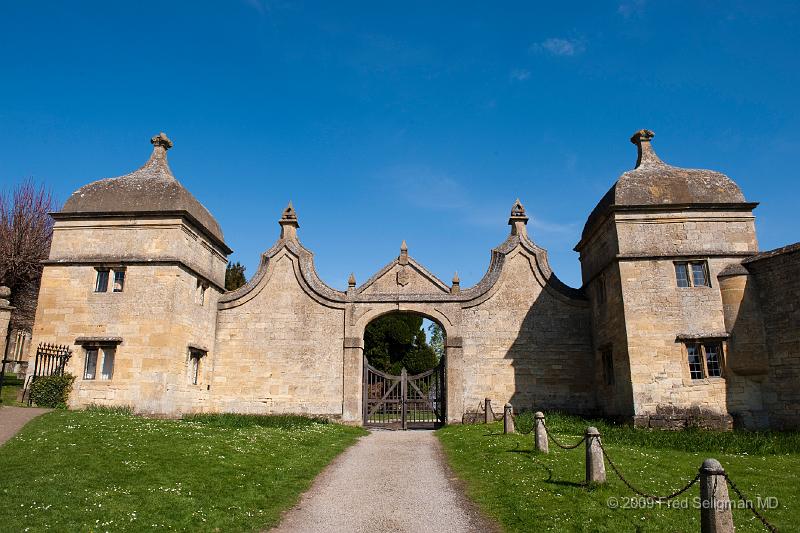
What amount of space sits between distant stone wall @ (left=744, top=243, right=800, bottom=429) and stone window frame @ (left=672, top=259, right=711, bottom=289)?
144 centimetres

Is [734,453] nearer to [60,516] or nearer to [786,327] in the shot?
[786,327]

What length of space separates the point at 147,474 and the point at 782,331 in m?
16.5

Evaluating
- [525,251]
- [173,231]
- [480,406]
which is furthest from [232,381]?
[525,251]

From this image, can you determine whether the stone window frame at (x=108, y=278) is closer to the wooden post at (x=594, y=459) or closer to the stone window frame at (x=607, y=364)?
the wooden post at (x=594, y=459)

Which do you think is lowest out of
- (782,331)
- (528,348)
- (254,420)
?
(254,420)

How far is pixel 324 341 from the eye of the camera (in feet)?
65.1

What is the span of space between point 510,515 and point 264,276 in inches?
590

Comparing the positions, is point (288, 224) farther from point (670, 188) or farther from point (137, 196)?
point (670, 188)

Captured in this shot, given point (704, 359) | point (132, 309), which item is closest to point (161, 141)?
point (132, 309)

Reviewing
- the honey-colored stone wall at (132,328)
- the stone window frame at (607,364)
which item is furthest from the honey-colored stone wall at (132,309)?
the stone window frame at (607,364)

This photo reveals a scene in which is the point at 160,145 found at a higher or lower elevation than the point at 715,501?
higher

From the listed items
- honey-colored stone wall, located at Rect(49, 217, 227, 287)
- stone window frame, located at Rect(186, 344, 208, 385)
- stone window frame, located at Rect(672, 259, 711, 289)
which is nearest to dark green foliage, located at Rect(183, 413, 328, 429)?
stone window frame, located at Rect(186, 344, 208, 385)

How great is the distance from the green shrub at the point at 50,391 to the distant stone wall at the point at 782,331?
820 inches

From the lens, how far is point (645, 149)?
19281 mm
